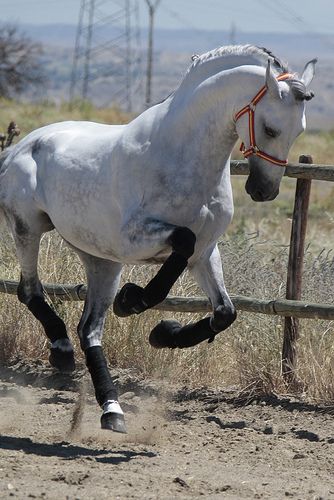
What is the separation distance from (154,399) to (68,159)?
186 centimetres

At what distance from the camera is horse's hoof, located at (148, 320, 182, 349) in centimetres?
650

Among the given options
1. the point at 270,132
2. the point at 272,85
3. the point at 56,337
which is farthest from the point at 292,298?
the point at 272,85

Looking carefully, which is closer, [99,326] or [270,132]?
[270,132]

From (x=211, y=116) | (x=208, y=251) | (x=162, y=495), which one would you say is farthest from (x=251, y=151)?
(x=162, y=495)

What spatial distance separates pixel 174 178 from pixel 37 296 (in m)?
1.66

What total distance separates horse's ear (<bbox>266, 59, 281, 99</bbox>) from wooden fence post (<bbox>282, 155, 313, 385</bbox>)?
6.39ft

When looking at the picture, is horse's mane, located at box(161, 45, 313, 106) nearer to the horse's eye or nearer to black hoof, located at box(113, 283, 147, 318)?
the horse's eye

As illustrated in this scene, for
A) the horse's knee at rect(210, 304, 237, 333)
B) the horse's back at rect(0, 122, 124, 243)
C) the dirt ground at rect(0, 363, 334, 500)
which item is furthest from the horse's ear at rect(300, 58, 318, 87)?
the dirt ground at rect(0, 363, 334, 500)

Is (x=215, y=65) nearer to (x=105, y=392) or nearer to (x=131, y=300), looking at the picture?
(x=131, y=300)

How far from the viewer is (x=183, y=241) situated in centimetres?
576

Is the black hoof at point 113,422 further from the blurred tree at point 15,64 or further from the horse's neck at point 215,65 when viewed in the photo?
the blurred tree at point 15,64

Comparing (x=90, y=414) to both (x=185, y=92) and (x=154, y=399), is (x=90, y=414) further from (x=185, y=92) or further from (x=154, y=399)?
(x=185, y=92)

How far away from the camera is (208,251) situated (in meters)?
6.32

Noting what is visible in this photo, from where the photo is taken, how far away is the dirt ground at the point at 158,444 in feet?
17.5
